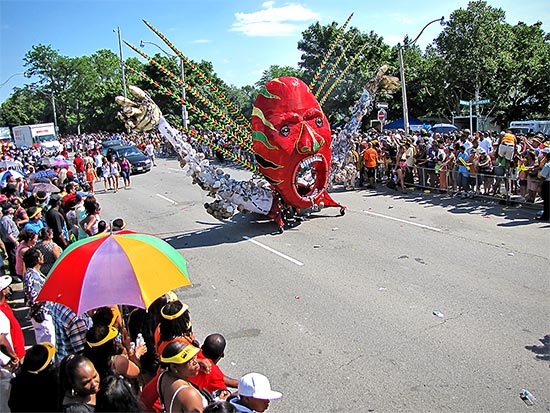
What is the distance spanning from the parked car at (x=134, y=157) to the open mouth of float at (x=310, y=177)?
46.6 feet

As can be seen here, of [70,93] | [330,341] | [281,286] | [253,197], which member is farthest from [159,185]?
[70,93]

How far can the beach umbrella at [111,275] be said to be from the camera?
13.0ft

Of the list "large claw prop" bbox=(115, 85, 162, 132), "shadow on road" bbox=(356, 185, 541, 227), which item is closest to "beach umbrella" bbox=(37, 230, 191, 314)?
"large claw prop" bbox=(115, 85, 162, 132)

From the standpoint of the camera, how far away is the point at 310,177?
1166cm

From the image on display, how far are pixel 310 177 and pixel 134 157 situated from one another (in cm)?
1511

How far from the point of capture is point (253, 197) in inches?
428

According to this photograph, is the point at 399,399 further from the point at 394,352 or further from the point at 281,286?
the point at 281,286

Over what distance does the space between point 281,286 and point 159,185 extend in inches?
518

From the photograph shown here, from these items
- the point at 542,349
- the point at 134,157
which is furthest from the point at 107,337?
the point at 134,157

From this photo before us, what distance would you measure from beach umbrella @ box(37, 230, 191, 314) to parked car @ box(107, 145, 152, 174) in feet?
66.4

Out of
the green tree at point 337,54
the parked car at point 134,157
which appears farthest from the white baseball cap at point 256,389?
the green tree at point 337,54

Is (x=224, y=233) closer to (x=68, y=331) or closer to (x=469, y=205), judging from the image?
(x=469, y=205)

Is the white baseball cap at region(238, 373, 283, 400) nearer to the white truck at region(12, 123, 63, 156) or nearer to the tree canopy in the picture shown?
the tree canopy

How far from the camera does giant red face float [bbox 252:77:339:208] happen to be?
1005cm
